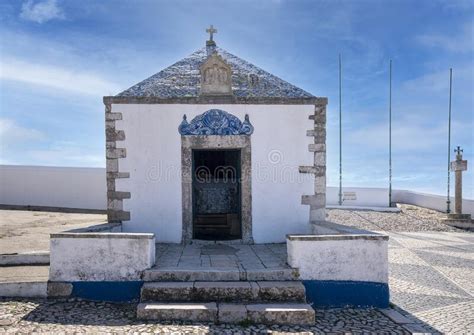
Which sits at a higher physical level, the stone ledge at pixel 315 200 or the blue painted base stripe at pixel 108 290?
the stone ledge at pixel 315 200

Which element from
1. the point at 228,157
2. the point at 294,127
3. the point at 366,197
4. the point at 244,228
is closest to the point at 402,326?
the point at 244,228

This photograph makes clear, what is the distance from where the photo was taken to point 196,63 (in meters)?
8.78

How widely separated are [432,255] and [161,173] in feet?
21.0

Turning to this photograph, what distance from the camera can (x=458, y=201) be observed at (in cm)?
1415

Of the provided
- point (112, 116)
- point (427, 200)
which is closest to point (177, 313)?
point (112, 116)

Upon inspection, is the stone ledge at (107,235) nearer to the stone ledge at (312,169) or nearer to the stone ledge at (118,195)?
the stone ledge at (118,195)

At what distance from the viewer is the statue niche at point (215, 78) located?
7.26 m

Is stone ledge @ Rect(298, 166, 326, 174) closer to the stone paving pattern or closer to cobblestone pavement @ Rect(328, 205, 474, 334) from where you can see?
the stone paving pattern

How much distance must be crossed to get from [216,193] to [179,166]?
132 inches

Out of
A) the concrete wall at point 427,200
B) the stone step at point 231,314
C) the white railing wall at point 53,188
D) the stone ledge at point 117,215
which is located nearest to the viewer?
the stone step at point 231,314

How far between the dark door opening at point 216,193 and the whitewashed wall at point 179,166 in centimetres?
145

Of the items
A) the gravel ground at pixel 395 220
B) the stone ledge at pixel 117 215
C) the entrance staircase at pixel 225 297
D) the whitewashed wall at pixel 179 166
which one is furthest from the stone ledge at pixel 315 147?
the gravel ground at pixel 395 220

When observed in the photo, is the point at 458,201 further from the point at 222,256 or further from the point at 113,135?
the point at 113,135

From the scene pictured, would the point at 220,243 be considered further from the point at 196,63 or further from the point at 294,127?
the point at 196,63
